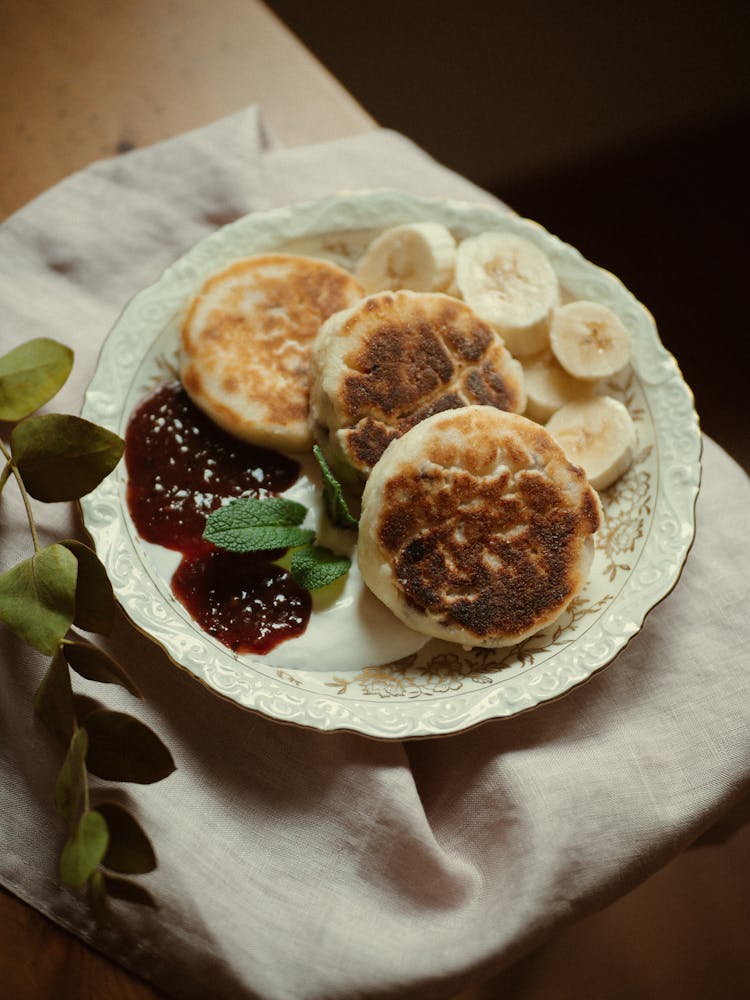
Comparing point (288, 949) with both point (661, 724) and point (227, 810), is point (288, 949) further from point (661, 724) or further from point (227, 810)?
point (661, 724)

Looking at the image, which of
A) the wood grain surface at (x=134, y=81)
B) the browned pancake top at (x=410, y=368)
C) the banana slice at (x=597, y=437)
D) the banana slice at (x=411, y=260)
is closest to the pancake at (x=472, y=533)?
the browned pancake top at (x=410, y=368)

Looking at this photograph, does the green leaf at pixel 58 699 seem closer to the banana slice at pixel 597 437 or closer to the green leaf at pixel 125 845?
the green leaf at pixel 125 845

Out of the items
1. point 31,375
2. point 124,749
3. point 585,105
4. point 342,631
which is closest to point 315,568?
point 342,631

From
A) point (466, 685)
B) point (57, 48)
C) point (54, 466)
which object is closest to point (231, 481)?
point (54, 466)

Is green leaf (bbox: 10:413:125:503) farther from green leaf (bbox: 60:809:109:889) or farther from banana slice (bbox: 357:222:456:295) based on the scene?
banana slice (bbox: 357:222:456:295)

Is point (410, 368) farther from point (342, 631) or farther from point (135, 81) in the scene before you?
point (135, 81)

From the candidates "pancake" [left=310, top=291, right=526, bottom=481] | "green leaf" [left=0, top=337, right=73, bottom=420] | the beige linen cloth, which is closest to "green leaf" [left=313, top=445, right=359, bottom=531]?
"pancake" [left=310, top=291, right=526, bottom=481]
